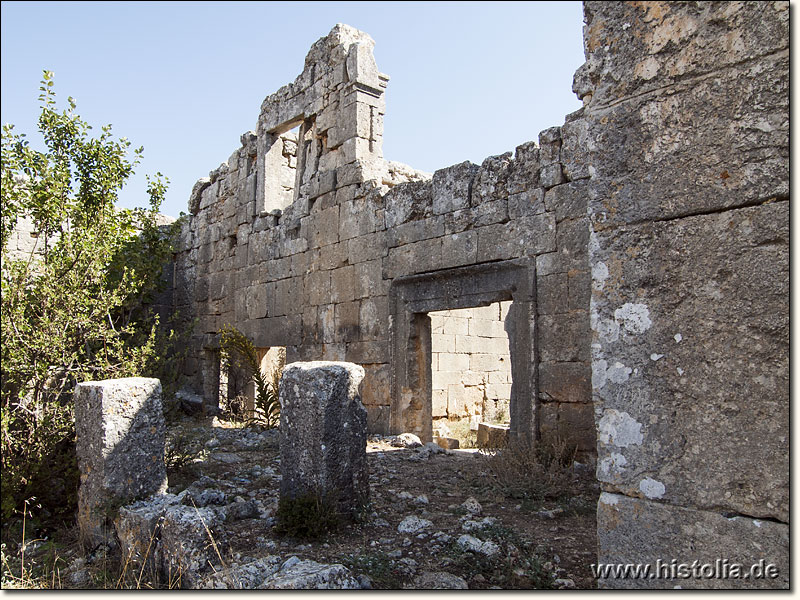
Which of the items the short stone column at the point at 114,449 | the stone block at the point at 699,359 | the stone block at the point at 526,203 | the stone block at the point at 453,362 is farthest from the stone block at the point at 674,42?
the stone block at the point at 453,362

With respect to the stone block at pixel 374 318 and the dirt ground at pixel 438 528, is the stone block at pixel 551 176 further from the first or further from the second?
the dirt ground at pixel 438 528

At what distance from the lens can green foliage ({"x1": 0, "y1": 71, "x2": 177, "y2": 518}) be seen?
593 centimetres

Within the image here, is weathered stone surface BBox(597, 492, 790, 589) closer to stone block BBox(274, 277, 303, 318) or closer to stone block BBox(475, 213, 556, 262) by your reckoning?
stone block BBox(475, 213, 556, 262)

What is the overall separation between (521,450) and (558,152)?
122 inches

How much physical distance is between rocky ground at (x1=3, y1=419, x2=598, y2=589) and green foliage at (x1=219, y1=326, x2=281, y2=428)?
3.02 metres

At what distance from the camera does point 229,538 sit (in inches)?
171

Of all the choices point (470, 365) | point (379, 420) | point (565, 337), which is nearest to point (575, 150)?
point (565, 337)

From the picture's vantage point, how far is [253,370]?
10.3 m

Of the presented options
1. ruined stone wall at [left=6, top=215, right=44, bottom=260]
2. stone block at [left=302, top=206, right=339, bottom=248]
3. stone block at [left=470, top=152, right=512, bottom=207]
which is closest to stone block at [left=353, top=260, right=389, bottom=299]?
stone block at [left=302, top=206, right=339, bottom=248]

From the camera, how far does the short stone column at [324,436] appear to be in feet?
14.9

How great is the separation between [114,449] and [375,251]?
16.3ft

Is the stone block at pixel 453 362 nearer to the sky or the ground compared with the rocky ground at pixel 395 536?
nearer to the sky

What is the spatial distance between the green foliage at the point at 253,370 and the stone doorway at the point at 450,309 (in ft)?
6.77

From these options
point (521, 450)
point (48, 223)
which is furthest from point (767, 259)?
point (48, 223)
